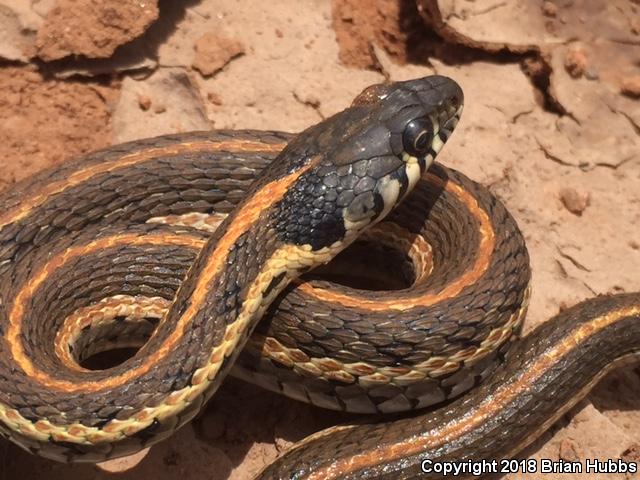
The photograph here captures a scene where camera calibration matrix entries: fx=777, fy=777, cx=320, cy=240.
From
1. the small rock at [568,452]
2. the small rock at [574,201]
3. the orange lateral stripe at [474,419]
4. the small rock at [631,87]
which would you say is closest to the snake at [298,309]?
the orange lateral stripe at [474,419]

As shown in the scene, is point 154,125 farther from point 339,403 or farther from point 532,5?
point 532,5

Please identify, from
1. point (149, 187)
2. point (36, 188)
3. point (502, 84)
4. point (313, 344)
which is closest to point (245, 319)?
point (313, 344)

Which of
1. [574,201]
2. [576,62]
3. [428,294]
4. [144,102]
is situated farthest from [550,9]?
[144,102]

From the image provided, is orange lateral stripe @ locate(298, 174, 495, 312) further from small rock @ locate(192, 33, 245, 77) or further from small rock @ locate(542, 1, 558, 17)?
small rock @ locate(542, 1, 558, 17)

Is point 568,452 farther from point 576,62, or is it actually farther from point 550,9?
point 550,9

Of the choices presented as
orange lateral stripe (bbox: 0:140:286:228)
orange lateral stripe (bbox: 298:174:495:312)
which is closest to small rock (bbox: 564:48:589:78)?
orange lateral stripe (bbox: 298:174:495:312)

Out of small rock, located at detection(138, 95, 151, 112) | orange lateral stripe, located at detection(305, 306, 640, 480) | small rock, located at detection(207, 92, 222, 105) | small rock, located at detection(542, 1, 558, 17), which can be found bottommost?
orange lateral stripe, located at detection(305, 306, 640, 480)
